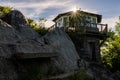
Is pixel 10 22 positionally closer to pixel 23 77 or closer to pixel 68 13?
pixel 23 77

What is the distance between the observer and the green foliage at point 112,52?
1736 inches

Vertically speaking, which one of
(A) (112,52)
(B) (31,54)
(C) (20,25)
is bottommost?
(A) (112,52)

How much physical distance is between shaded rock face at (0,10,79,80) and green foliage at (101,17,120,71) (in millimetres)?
23289

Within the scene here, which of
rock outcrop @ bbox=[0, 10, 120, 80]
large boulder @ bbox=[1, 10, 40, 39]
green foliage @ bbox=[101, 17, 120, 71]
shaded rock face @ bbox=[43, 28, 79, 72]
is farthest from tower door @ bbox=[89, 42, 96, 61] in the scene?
large boulder @ bbox=[1, 10, 40, 39]

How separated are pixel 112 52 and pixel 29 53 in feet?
119

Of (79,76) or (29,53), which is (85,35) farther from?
(29,53)

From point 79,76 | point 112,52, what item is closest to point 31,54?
point 79,76

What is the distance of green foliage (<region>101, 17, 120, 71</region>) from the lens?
145ft

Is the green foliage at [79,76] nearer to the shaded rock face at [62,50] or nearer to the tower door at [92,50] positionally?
the shaded rock face at [62,50]

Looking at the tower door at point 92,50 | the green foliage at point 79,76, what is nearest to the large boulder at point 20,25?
the green foliage at point 79,76

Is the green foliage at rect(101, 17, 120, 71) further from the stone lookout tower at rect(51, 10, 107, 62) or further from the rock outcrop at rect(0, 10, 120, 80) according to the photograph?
the rock outcrop at rect(0, 10, 120, 80)

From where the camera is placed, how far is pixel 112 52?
163ft

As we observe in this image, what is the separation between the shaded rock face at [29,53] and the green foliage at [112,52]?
23289 millimetres

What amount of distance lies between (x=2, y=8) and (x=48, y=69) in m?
18.5
